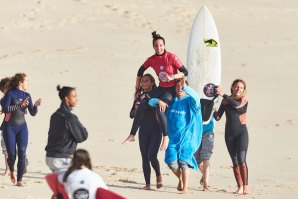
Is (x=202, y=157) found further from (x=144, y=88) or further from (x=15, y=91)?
(x=15, y=91)

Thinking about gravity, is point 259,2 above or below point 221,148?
above

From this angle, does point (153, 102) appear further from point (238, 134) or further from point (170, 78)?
point (238, 134)

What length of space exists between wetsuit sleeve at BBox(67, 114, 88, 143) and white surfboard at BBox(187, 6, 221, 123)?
5686 mm

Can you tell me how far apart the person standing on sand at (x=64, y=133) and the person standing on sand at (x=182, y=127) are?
2.57 meters

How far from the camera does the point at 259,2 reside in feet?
128

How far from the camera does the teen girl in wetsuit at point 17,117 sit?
1229cm

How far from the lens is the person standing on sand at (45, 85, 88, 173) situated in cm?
970

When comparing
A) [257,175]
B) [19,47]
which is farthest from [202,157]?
[19,47]

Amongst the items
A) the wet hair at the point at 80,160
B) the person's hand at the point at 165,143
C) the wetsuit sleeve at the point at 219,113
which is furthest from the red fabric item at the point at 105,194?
the wetsuit sleeve at the point at 219,113

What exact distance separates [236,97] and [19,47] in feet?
65.8

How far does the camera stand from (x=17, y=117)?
12359 millimetres

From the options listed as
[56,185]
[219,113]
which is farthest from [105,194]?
[219,113]

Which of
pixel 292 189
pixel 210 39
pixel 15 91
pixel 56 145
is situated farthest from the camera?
pixel 210 39

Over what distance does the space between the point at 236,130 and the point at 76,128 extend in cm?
329
